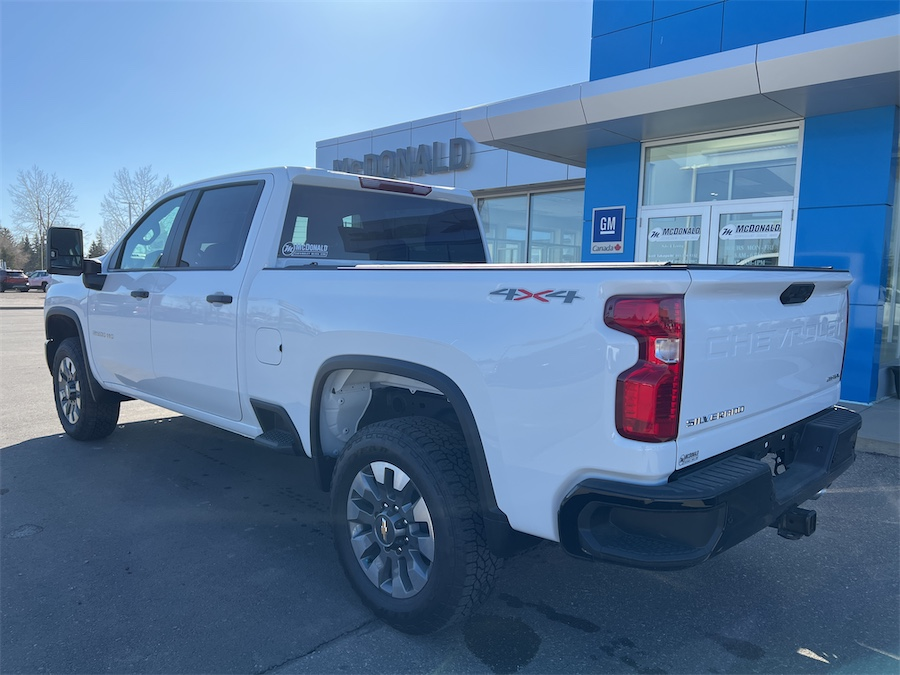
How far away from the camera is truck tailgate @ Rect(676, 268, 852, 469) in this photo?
2.20 meters

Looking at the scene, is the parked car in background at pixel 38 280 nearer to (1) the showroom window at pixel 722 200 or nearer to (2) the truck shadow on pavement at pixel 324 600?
(1) the showroom window at pixel 722 200

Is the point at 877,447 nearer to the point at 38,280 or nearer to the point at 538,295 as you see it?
the point at 538,295

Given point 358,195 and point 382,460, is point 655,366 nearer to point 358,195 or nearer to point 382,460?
point 382,460

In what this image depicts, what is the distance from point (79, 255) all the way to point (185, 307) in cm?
159

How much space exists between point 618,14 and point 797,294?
27.9 feet

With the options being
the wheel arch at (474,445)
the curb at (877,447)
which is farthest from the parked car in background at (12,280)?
the curb at (877,447)

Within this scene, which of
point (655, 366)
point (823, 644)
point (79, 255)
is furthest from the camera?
point (79, 255)

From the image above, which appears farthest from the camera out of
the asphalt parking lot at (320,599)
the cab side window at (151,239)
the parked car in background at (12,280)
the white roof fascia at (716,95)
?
the parked car in background at (12,280)

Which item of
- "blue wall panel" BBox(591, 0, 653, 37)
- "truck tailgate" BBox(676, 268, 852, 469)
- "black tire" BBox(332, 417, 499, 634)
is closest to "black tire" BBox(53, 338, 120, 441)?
"black tire" BBox(332, 417, 499, 634)

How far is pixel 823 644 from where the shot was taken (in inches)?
110

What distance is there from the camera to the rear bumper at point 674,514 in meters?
2.10

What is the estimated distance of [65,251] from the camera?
16.0 feet

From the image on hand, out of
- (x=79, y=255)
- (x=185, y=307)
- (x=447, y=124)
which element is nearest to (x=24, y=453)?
→ (x=79, y=255)

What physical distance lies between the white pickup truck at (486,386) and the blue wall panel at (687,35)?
6.69 metres
